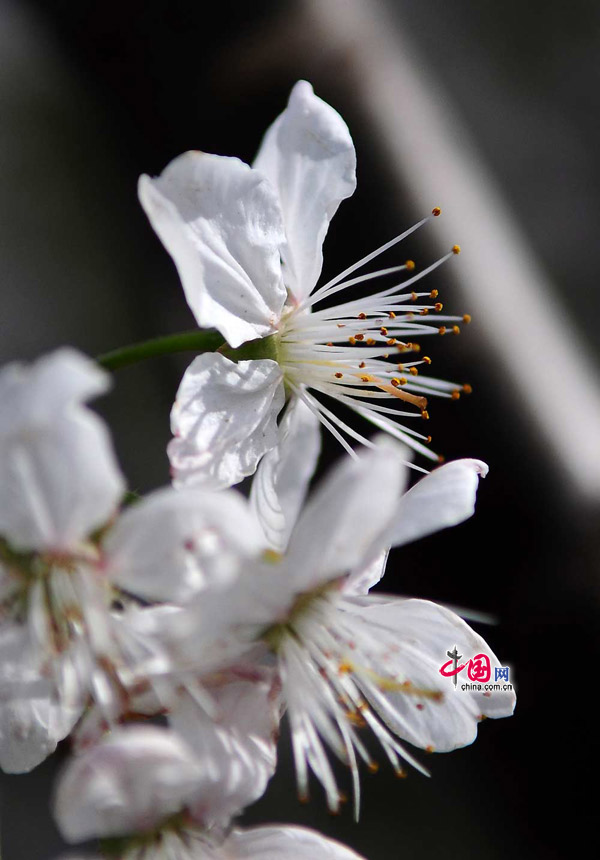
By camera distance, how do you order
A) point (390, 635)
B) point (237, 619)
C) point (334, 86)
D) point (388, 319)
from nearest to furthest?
point (237, 619), point (390, 635), point (388, 319), point (334, 86)

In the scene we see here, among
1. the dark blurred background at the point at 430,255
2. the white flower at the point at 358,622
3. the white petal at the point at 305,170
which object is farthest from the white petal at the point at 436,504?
the dark blurred background at the point at 430,255

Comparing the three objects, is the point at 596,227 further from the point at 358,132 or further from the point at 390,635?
the point at 390,635

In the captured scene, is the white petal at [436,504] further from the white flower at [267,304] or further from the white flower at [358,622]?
the white flower at [267,304]

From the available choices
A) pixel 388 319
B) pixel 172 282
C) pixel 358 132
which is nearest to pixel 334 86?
pixel 358 132

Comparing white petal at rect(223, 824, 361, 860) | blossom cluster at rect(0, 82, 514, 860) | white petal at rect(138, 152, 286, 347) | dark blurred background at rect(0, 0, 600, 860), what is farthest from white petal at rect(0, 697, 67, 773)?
dark blurred background at rect(0, 0, 600, 860)

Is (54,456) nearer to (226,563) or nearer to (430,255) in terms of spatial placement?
(226,563)
